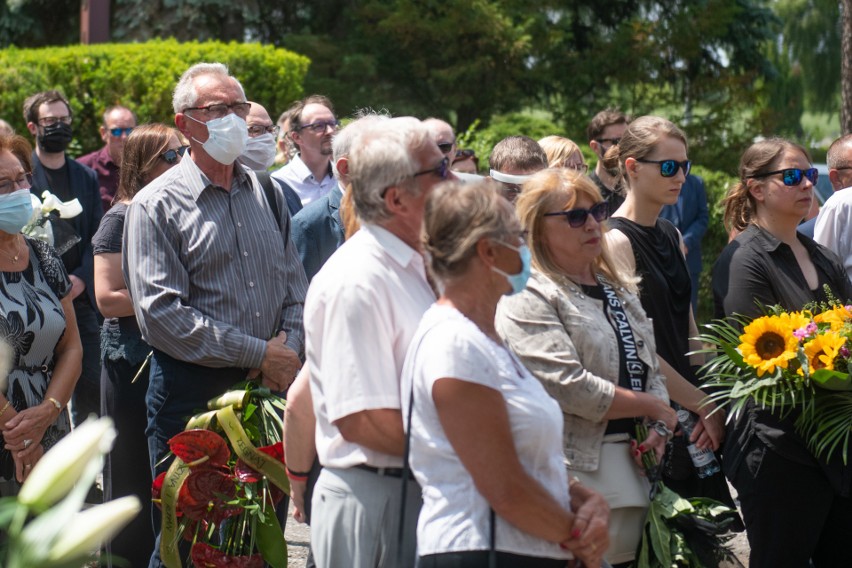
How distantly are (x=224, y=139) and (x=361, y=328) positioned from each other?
5.89 feet

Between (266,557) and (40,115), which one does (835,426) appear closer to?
(266,557)

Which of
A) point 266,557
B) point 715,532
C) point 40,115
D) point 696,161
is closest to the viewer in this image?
point 715,532

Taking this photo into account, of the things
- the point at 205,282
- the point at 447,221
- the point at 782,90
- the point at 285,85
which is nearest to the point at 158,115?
the point at 285,85

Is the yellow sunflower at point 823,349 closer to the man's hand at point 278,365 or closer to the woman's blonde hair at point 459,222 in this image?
the woman's blonde hair at point 459,222

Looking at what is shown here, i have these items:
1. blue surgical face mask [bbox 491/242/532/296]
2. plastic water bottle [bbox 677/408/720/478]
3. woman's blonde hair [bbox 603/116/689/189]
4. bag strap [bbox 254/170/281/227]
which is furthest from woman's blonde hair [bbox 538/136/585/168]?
blue surgical face mask [bbox 491/242/532/296]

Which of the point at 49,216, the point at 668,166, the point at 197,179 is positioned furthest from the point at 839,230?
the point at 49,216

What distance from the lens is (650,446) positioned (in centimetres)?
391

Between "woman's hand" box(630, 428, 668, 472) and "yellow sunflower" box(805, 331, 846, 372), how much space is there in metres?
0.65

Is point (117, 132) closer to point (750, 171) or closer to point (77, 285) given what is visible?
point (77, 285)

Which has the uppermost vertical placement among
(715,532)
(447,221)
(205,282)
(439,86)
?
(447,221)

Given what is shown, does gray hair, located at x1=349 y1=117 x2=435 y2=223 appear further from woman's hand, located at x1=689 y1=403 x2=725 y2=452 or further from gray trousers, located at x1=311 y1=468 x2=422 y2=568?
woman's hand, located at x1=689 y1=403 x2=725 y2=452

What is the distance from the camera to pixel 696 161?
16281mm

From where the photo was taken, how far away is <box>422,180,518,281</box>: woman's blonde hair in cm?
278

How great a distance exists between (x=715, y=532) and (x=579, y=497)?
0.92 meters
